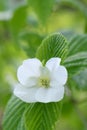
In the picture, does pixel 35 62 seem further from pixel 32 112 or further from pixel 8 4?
pixel 8 4

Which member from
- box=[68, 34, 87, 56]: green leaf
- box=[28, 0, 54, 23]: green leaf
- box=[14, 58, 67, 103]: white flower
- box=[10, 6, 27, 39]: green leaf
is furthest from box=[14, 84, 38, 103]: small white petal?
box=[10, 6, 27, 39]: green leaf

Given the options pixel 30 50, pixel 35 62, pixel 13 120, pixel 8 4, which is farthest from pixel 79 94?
pixel 35 62

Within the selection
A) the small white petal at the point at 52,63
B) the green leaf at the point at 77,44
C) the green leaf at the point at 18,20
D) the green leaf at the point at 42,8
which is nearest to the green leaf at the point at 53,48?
the small white petal at the point at 52,63

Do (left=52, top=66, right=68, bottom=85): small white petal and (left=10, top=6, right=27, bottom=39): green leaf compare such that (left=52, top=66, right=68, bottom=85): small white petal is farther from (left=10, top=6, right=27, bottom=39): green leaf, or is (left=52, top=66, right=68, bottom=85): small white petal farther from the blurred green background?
(left=10, top=6, right=27, bottom=39): green leaf

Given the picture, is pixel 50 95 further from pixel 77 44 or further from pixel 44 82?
pixel 77 44

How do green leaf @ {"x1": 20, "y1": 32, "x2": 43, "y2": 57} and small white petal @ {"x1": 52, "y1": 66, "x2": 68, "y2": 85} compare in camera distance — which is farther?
green leaf @ {"x1": 20, "y1": 32, "x2": 43, "y2": 57}

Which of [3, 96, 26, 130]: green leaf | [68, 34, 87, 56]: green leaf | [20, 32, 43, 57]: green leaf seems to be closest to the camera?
[3, 96, 26, 130]: green leaf

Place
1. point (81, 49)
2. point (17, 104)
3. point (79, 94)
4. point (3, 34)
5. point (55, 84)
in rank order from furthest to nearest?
point (3, 34) < point (79, 94) < point (81, 49) < point (17, 104) < point (55, 84)
